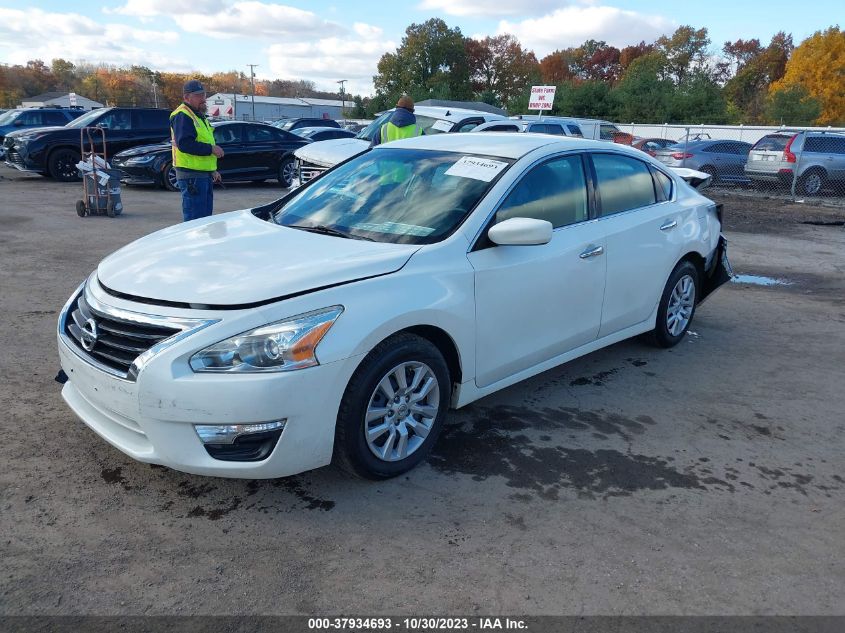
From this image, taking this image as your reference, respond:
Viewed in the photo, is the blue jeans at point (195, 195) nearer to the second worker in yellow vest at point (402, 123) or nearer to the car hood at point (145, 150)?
the second worker in yellow vest at point (402, 123)

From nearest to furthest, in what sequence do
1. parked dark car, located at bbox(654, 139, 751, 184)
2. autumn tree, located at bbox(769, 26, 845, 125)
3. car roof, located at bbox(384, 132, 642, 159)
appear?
car roof, located at bbox(384, 132, 642, 159)
parked dark car, located at bbox(654, 139, 751, 184)
autumn tree, located at bbox(769, 26, 845, 125)

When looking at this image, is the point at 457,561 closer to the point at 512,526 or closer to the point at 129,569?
the point at 512,526

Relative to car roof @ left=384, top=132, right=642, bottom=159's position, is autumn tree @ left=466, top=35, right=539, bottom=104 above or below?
above

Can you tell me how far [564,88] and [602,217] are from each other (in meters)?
45.8

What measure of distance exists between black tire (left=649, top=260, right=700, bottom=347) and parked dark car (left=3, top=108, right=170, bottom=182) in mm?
14925

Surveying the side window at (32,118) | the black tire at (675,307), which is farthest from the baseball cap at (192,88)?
the side window at (32,118)

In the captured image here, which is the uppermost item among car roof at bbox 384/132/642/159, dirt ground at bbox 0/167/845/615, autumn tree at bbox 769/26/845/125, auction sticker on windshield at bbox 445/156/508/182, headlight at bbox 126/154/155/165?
autumn tree at bbox 769/26/845/125

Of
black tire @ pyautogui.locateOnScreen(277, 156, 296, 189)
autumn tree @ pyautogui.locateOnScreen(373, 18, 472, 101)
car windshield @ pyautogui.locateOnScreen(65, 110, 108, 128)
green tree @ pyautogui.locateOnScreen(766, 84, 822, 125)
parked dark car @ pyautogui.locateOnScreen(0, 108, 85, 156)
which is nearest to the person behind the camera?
car windshield @ pyautogui.locateOnScreen(65, 110, 108, 128)

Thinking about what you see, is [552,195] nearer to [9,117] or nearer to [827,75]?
[9,117]

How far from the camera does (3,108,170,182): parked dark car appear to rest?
16.0 meters

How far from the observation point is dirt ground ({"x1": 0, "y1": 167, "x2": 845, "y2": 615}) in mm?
2645

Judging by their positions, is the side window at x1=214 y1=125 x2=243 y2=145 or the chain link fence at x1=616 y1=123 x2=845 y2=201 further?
the chain link fence at x1=616 y1=123 x2=845 y2=201

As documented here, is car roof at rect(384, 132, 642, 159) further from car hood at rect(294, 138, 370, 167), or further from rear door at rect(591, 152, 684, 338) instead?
car hood at rect(294, 138, 370, 167)

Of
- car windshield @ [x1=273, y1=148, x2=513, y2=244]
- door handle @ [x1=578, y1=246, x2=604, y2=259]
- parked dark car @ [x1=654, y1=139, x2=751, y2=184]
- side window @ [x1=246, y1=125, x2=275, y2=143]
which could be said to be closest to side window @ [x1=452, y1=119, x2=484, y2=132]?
side window @ [x1=246, y1=125, x2=275, y2=143]
